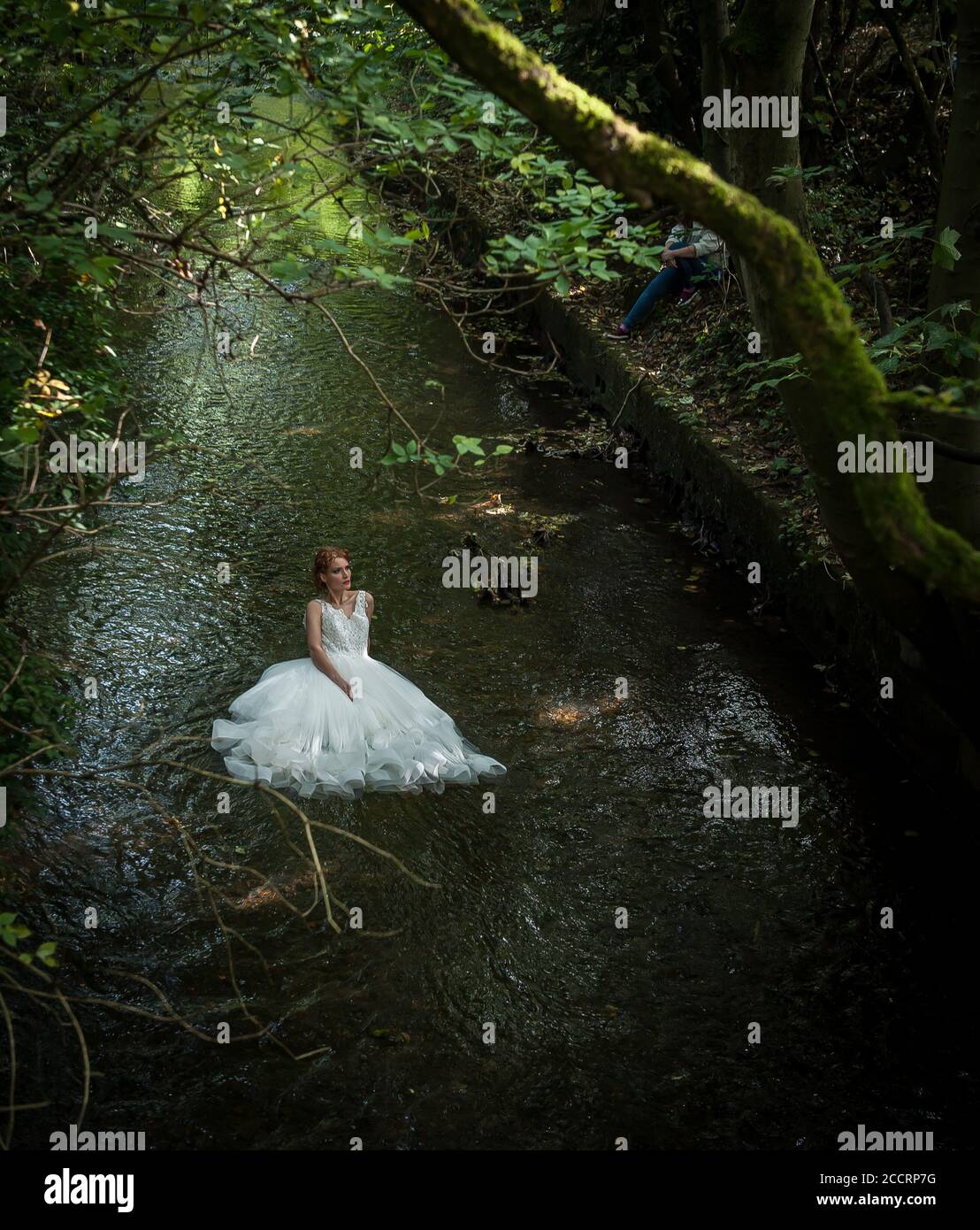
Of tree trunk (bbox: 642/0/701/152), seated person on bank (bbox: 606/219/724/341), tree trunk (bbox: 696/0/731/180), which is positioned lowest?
seated person on bank (bbox: 606/219/724/341)

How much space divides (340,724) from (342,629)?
28.4 inches

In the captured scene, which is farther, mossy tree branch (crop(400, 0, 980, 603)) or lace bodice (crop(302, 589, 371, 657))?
lace bodice (crop(302, 589, 371, 657))

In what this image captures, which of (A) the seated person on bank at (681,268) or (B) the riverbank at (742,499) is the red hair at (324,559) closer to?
(B) the riverbank at (742,499)

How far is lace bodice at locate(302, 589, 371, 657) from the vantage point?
24.6ft

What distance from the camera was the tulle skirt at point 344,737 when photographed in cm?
675

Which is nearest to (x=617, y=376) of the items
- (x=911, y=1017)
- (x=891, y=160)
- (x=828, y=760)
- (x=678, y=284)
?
(x=678, y=284)

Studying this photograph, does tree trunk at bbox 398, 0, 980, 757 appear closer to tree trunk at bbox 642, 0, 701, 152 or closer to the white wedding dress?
the white wedding dress

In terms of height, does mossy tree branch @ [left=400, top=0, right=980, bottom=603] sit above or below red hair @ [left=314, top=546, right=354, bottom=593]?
below

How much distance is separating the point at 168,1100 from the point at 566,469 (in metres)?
8.10

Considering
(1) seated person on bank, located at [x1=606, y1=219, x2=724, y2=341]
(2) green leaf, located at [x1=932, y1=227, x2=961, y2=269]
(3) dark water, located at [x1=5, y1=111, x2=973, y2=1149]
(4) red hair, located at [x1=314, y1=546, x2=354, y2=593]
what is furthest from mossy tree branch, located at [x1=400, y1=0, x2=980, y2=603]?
(1) seated person on bank, located at [x1=606, y1=219, x2=724, y2=341]

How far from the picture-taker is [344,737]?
702 cm

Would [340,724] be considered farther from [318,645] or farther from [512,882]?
[512,882]

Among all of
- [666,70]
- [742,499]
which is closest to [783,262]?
[742,499]
